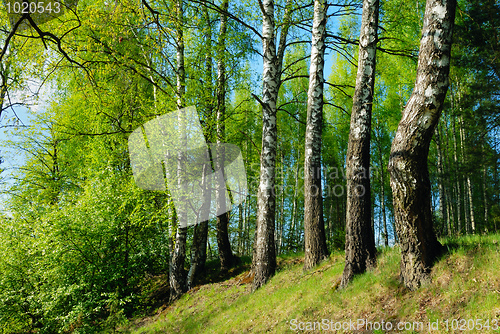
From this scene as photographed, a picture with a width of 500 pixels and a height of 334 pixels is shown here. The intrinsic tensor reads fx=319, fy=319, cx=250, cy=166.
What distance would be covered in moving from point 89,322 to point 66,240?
8.11 feet

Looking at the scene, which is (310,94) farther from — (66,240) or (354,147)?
(66,240)

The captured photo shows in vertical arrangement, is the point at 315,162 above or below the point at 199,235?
above

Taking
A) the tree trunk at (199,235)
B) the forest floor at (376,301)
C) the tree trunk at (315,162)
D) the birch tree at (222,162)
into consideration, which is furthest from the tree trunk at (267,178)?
the tree trunk at (199,235)

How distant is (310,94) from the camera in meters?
7.56

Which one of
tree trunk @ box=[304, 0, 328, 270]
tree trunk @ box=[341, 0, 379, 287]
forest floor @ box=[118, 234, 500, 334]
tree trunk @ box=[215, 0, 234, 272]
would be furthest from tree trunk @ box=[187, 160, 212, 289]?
tree trunk @ box=[341, 0, 379, 287]

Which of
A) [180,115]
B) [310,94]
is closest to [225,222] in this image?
[180,115]

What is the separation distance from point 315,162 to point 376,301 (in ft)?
11.7

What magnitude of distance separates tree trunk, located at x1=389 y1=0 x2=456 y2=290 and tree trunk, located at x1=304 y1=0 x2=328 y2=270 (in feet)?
9.10

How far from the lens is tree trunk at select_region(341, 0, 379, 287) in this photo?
5.26 metres

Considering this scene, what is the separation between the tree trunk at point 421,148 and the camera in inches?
152

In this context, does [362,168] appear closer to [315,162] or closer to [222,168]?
[315,162]

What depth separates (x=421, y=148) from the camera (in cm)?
395

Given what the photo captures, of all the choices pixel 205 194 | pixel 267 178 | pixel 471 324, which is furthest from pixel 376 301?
pixel 205 194

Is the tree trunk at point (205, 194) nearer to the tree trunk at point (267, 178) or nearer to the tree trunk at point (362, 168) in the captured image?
the tree trunk at point (267, 178)
